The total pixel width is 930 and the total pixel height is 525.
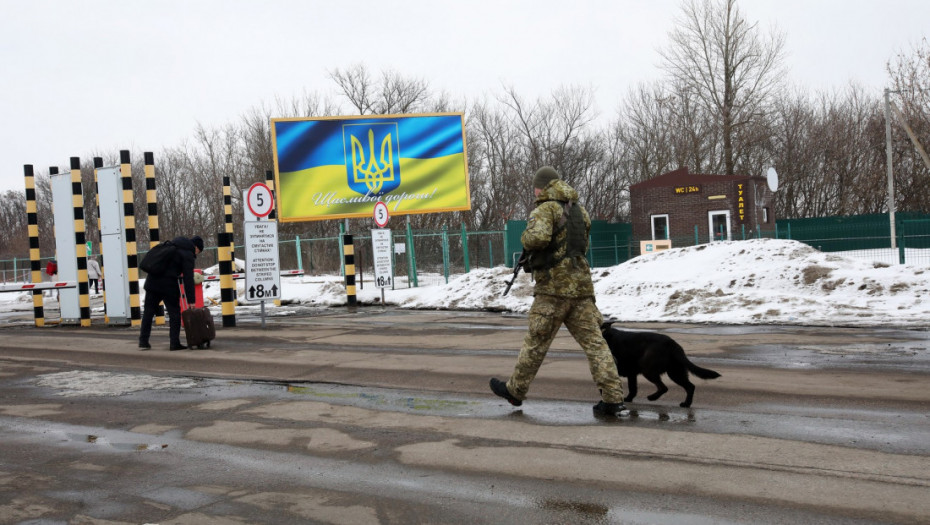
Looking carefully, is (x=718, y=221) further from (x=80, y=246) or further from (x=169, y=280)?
(x=169, y=280)

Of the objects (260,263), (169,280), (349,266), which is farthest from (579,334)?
(349,266)

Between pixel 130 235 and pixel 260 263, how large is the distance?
310 centimetres

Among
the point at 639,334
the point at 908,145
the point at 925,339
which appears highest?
the point at 908,145

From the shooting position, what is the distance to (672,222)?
44.1 m

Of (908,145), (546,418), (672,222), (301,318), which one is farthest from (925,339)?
(908,145)

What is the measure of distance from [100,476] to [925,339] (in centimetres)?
960

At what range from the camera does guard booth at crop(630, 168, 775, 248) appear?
4241cm

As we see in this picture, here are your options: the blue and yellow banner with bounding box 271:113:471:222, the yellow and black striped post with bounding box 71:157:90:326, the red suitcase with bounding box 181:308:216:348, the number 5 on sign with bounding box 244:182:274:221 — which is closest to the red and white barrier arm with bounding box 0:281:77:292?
the yellow and black striped post with bounding box 71:157:90:326

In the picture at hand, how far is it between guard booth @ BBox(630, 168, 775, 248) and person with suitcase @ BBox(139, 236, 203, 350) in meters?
32.6

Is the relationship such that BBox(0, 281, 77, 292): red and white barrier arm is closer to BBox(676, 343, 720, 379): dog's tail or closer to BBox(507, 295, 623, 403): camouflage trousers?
BBox(507, 295, 623, 403): camouflage trousers

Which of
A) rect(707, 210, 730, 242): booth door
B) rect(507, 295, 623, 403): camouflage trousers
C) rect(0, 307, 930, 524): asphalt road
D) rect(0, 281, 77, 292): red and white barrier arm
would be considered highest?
rect(707, 210, 730, 242): booth door

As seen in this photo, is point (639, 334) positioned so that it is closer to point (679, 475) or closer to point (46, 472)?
point (679, 475)

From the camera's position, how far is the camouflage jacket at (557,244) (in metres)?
6.30

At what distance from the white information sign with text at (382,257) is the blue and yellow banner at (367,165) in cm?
400
